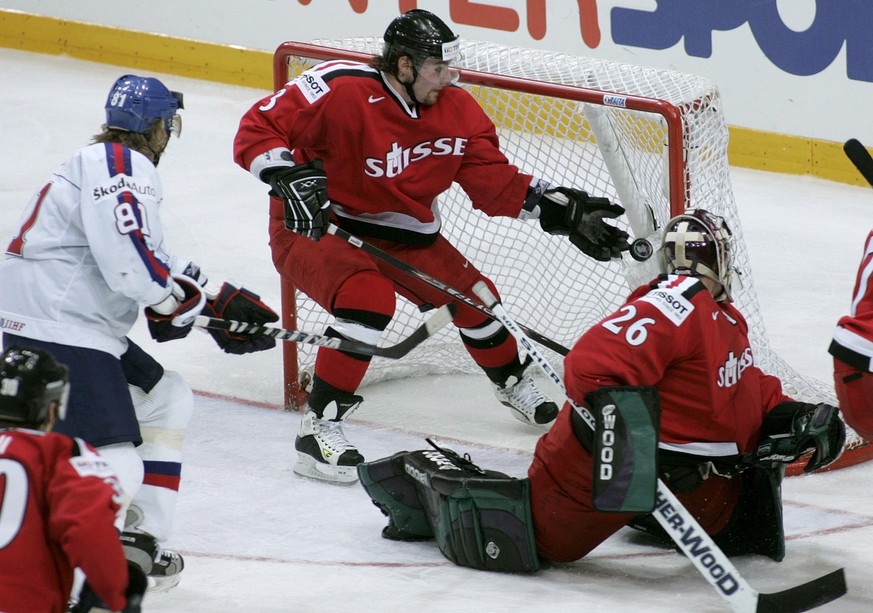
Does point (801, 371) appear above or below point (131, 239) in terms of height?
below

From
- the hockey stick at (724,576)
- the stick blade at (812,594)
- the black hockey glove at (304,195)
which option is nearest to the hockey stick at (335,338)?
the black hockey glove at (304,195)

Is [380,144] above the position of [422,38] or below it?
below

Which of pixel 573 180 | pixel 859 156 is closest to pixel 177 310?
pixel 859 156

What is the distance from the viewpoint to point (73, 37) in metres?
8.35

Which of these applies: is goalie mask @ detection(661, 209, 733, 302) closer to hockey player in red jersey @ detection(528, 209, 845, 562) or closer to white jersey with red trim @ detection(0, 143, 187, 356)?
hockey player in red jersey @ detection(528, 209, 845, 562)

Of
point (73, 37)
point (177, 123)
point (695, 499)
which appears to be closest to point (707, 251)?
point (695, 499)

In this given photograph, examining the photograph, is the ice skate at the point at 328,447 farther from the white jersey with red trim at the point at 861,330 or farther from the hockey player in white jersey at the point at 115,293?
the white jersey with red trim at the point at 861,330

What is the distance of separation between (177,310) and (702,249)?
3.40 ft

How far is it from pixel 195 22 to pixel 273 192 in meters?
4.47

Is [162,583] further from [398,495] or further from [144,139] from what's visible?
[144,139]

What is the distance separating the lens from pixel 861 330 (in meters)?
2.71

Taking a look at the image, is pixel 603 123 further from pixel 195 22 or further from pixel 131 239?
pixel 195 22

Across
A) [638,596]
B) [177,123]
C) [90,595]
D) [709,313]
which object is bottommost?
[638,596]

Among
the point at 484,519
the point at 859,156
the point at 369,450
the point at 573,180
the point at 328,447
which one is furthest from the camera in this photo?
the point at 573,180
